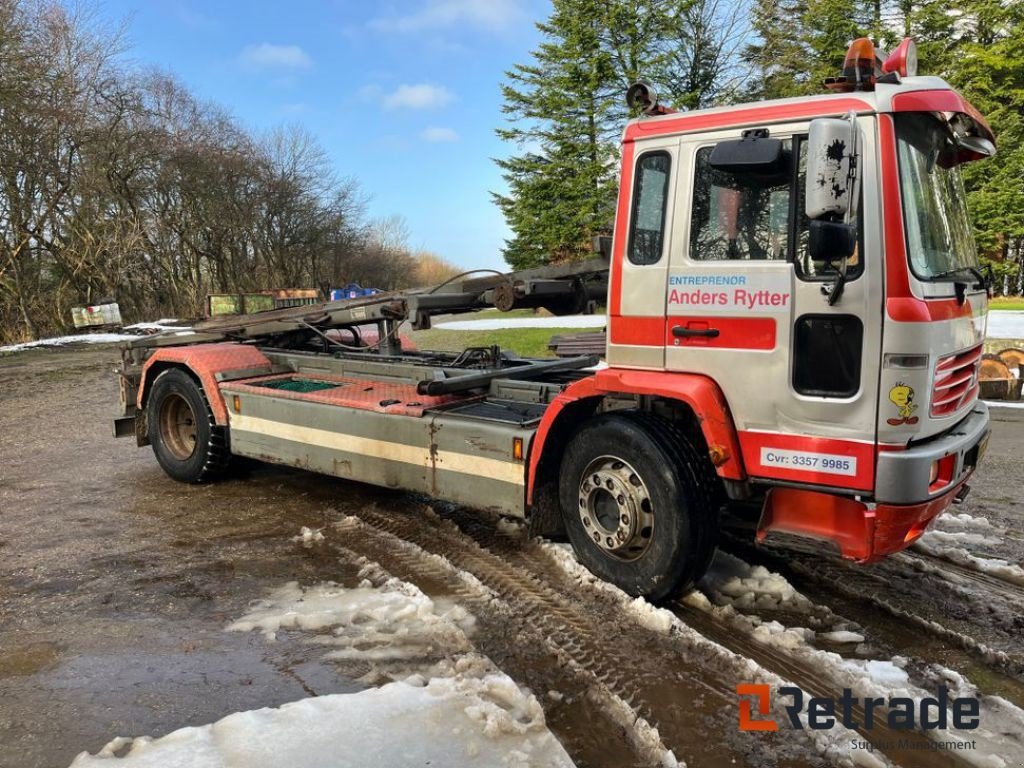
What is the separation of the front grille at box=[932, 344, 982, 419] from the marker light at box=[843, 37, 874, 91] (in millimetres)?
1441

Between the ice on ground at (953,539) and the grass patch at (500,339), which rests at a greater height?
the grass patch at (500,339)

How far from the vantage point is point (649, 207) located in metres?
4.31

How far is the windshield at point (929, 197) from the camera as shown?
3.65 metres

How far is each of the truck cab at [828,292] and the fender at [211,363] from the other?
4.40 meters

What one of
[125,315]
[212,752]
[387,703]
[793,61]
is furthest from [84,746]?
[125,315]

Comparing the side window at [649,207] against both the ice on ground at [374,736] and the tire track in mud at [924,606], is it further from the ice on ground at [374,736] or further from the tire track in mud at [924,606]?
the ice on ground at [374,736]

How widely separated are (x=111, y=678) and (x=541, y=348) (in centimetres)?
1337

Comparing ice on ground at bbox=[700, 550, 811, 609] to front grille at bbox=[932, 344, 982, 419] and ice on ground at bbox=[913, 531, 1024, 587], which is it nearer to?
ice on ground at bbox=[913, 531, 1024, 587]

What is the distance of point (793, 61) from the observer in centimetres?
2617

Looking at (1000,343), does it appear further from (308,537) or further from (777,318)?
(308,537)

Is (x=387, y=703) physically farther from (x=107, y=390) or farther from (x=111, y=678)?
(x=107, y=390)

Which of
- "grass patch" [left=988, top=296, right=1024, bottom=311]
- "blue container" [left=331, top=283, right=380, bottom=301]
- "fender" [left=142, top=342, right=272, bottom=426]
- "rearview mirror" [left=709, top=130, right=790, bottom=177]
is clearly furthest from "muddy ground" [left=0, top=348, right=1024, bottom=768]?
"grass patch" [left=988, top=296, right=1024, bottom=311]

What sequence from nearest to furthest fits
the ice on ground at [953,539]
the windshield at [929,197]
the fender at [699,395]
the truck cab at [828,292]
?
the truck cab at [828,292] < the windshield at [929,197] < the fender at [699,395] < the ice on ground at [953,539]

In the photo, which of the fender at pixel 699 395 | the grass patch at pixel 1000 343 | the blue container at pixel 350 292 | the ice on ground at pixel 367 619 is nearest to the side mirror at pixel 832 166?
the fender at pixel 699 395
